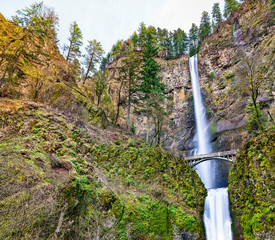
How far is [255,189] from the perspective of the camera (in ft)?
33.8

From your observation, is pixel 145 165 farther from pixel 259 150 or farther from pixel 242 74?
pixel 242 74

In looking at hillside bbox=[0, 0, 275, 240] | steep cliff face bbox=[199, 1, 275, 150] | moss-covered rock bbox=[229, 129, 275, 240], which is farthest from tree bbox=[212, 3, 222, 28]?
moss-covered rock bbox=[229, 129, 275, 240]

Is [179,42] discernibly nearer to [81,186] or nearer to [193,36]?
[193,36]

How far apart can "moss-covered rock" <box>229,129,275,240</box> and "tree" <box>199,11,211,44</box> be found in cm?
4547

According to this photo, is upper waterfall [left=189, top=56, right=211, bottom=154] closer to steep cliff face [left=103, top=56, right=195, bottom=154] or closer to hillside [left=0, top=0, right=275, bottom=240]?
steep cliff face [left=103, top=56, right=195, bottom=154]

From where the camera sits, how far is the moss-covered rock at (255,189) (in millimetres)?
8938

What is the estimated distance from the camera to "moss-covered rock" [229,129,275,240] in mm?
8938

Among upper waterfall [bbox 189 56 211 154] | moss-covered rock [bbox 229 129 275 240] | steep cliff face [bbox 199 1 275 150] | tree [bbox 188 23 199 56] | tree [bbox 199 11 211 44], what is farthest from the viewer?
tree [bbox 188 23 199 56]

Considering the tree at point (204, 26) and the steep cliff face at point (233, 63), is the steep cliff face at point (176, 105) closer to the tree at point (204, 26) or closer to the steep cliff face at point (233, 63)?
the steep cliff face at point (233, 63)

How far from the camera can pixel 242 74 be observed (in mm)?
13555

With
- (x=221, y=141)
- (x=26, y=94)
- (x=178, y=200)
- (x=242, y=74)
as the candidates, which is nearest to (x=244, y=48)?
(x=221, y=141)

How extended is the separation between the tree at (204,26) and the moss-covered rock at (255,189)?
4547 cm

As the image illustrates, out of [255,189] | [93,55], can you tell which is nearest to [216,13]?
[93,55]

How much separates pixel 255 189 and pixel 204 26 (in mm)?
52470
